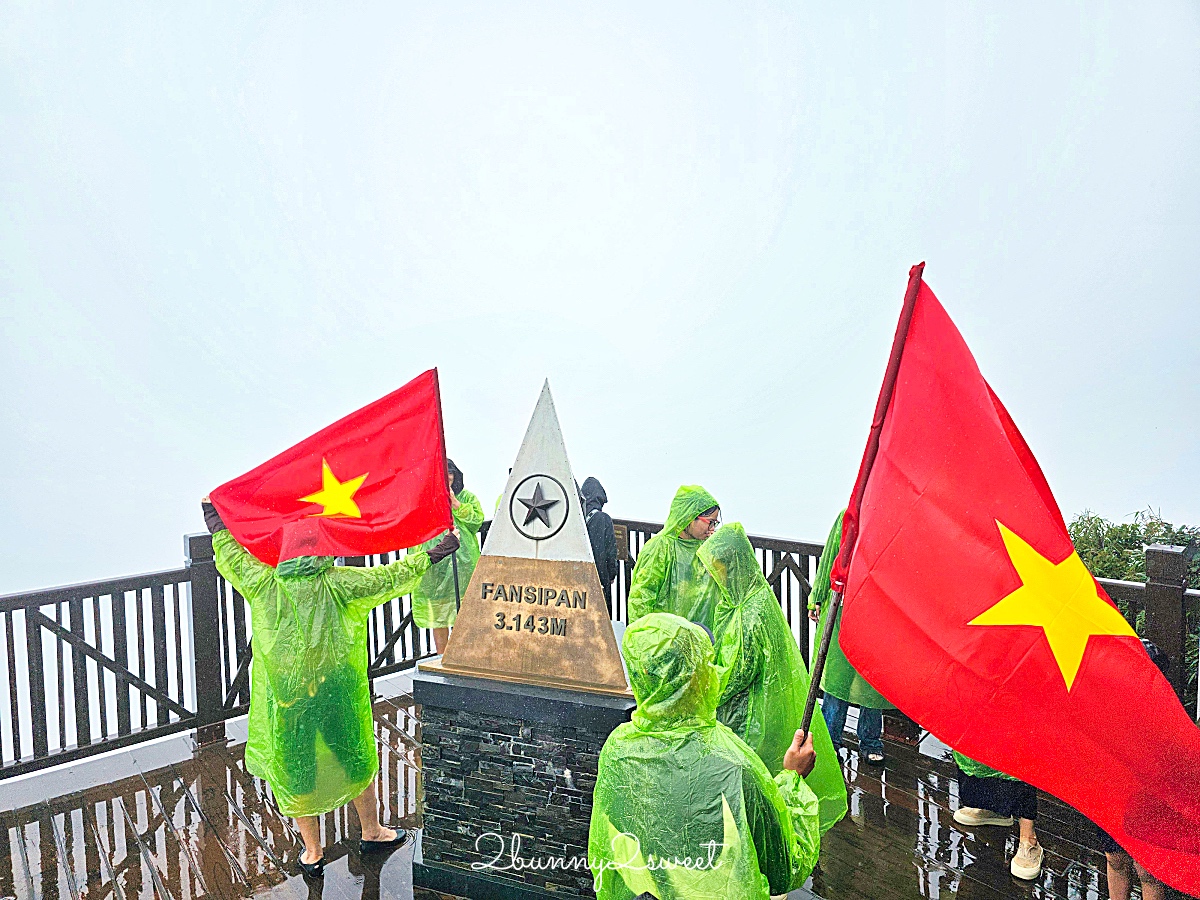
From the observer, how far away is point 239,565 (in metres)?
3.82

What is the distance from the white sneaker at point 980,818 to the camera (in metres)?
4.18

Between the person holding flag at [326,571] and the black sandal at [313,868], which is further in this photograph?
the black sandal at [313,868]

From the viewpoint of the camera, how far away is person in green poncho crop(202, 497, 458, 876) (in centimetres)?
368

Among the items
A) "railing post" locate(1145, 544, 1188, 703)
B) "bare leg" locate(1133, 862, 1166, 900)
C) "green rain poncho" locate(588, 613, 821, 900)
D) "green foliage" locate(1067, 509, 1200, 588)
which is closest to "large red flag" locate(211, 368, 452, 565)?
"green rain poncho" locate(588, 613, 821, 900)

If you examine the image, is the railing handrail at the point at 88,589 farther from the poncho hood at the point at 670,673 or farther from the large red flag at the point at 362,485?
the poncho hood at the point at 670,673

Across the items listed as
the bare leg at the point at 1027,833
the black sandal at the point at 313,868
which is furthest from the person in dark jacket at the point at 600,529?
the bare leg at the point at 1027,833

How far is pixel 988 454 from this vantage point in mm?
2178

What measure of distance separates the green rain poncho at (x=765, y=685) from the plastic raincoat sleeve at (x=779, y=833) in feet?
3.42

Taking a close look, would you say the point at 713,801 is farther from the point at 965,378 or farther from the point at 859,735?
the point at 859,735

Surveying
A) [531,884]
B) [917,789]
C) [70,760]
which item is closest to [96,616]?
[70,760]

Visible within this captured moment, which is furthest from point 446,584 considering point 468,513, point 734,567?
point 734,567

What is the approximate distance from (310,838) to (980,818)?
10.8 feet

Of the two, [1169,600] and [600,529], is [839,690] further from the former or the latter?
[600,529]

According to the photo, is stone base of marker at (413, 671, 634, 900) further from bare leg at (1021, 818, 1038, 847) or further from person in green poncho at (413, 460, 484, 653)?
person in green poncho at (413, 460, 484, 653)
